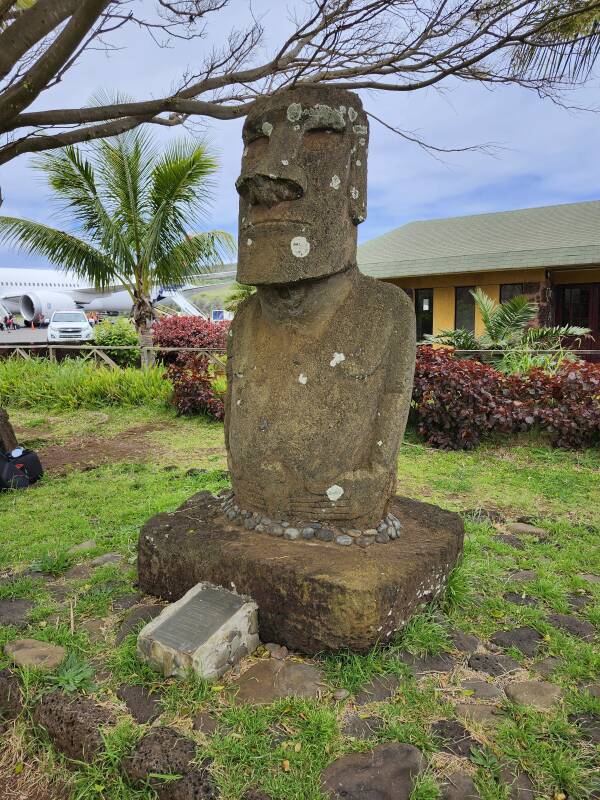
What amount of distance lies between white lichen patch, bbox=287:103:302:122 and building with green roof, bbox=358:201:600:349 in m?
11.4

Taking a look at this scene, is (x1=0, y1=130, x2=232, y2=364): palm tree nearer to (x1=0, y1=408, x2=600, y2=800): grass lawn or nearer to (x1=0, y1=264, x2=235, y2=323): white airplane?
(x1=0, y1=408, x2=600, y2=800): grass lawn

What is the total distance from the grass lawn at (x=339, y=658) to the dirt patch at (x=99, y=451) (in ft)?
3.60

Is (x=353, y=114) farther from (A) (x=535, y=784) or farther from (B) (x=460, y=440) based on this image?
(B) (x=460, y=440)

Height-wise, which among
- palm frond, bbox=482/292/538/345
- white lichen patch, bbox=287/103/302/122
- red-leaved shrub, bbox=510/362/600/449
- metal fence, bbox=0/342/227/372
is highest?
white lichen patch, bbox=287/103/302/122

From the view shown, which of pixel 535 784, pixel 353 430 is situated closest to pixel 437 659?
pixel 535 784

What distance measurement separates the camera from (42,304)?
119 feet

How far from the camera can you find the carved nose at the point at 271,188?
2715 millimetres

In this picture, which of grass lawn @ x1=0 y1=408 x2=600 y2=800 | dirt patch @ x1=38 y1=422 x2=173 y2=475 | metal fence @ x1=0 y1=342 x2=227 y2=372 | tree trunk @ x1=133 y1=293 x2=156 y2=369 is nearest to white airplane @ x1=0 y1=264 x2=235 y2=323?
metal fence @ x1=0 y1=342 x2=227 y2=372

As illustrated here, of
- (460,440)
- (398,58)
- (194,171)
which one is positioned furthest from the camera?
(194,171)

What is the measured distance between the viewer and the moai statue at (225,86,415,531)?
108 inches

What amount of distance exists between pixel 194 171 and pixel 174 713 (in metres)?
10.3

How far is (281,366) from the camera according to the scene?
3014 millimetres

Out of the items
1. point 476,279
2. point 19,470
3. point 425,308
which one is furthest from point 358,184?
point 425,308

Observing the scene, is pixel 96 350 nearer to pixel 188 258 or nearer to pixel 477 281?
pixel 188 258
